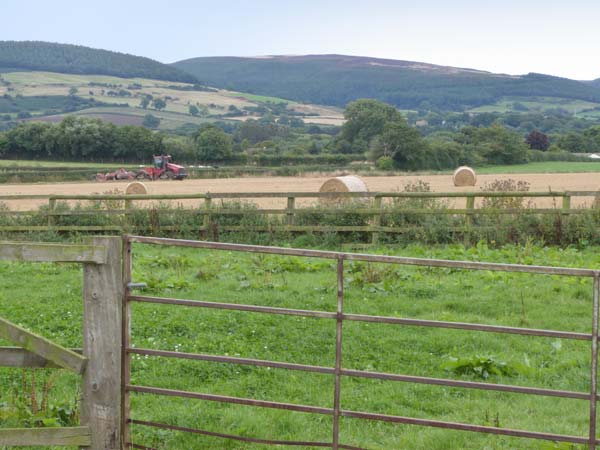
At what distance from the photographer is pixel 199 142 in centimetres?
6594

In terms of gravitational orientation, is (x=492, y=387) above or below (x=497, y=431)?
above

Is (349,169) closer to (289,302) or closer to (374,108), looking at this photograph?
(374,108)

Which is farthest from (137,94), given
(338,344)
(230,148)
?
(338,344)

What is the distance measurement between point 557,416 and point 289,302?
14.0 feet

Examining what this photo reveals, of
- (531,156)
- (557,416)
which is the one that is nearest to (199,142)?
(531,156)

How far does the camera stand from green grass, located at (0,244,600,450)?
20.6 feet

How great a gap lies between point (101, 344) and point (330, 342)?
3952 mm

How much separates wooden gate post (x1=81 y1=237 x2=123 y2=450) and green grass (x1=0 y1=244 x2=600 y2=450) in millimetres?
1142

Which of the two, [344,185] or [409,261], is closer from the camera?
[409,261]

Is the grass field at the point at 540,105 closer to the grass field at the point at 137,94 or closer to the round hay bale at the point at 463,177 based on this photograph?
the grass field at the point at 137,94

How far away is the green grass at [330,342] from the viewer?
247 inches

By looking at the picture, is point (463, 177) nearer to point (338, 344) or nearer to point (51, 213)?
point (51, 213)

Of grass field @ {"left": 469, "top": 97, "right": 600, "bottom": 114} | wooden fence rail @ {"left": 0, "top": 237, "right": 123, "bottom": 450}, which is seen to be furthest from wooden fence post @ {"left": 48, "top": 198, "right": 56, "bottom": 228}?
grass field @ {"left": 469, "top": 97, "right": 600, "bottom": 114}

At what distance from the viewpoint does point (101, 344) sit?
4.70m
